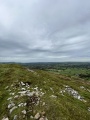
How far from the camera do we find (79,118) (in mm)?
16062

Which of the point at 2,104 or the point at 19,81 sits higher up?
the point at 19,81

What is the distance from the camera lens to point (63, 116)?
15.8m

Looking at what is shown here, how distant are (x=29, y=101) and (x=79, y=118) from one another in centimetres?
757

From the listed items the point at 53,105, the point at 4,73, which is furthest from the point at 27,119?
the point at 4,73

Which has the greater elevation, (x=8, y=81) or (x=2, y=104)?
(x=8, y=81)

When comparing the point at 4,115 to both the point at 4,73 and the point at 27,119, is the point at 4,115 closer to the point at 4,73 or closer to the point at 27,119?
the point at 27,119

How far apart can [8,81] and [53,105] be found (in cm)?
1537

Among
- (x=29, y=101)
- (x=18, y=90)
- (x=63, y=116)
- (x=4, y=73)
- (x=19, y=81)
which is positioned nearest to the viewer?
(x=63, y=116)

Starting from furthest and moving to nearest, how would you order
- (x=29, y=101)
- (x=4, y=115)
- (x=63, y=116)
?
(x=29, y=101) → (x=4, y=115) → (x=63, y=116)

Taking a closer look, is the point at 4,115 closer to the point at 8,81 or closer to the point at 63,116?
the point at 63,116

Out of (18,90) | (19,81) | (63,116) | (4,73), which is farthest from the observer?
(4,73)

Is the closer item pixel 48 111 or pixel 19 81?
pixel 48 111

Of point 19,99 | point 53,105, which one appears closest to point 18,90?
point 19,99

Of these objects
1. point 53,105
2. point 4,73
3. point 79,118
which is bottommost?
point 79,118
